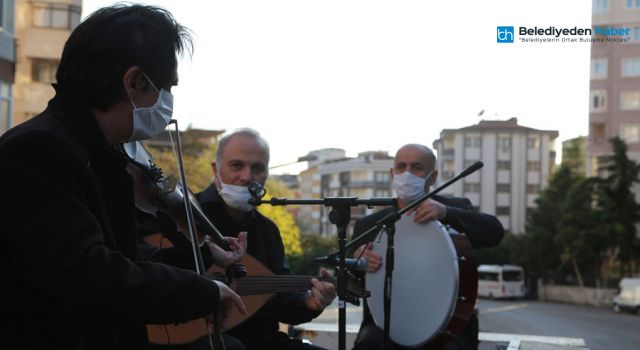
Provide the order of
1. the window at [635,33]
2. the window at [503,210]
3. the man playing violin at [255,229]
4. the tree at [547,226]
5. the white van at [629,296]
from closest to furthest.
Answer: the man playing violin at [255,229] → the white van at [629,296] → the window at [635,33] → the tree at [547,226] → the window at [503,210]

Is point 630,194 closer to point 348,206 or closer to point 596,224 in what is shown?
point 596,224

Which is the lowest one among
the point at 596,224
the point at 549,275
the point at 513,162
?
the point at 549,275

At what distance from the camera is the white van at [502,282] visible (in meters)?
56.7

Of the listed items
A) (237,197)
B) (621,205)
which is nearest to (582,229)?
(621,205)

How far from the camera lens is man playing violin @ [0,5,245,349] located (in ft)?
5.43

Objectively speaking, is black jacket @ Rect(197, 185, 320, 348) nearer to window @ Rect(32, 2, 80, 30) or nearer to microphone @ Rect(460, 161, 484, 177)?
microphone @ Rect(460, 161, 484, 177)

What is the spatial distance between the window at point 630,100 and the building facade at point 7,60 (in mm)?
44975

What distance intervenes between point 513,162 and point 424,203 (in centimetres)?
8017

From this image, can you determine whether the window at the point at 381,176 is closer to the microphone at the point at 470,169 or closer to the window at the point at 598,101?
the window at the point at 598,101

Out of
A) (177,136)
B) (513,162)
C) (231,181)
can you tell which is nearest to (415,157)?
(231,181)

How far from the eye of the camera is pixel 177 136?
2443 millimetres

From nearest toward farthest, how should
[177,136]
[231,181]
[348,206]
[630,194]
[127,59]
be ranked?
[127,59] < [177,136] < [348,206] < [231,181] < [630,194]

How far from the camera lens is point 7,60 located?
18.9 meters

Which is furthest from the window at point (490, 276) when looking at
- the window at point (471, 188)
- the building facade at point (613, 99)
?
the window at point (471, 188)
